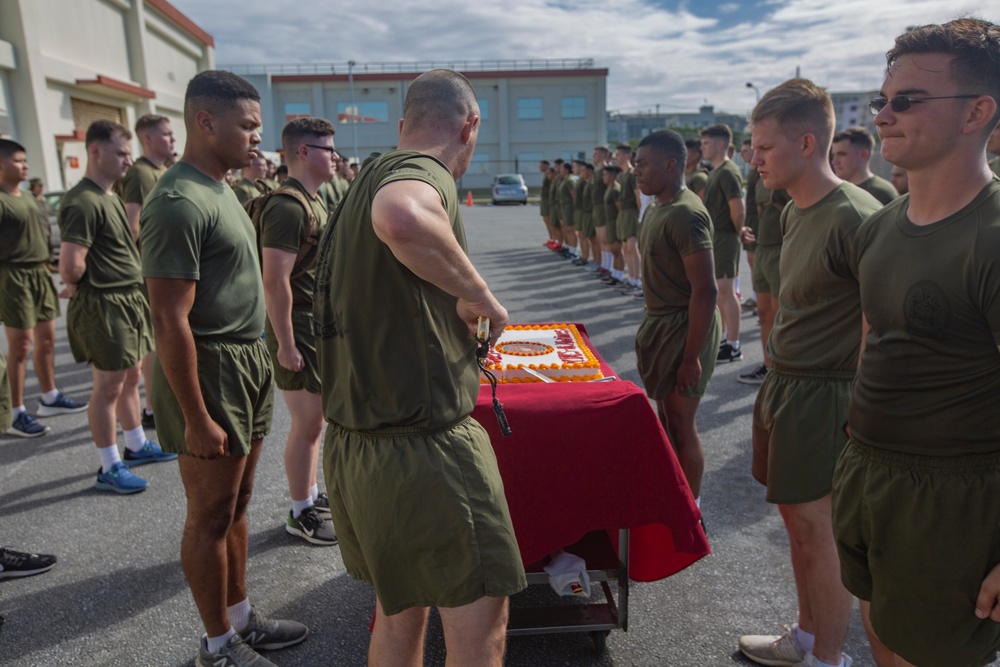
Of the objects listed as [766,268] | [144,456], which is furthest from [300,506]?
[766,268]

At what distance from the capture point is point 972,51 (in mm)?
1698

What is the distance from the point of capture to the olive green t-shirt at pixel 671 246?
11.2ft

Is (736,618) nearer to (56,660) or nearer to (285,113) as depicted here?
(56,660)

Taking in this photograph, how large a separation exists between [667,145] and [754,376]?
11.6 feet

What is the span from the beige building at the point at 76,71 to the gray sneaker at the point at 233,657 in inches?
723

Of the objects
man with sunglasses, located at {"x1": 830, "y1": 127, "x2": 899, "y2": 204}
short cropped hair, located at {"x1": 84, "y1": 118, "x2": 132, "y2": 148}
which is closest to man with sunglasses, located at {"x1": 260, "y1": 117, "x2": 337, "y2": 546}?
short cropped hair, located at {"x1": 84, "y1": 118, "x2": 132, "y2": 148}

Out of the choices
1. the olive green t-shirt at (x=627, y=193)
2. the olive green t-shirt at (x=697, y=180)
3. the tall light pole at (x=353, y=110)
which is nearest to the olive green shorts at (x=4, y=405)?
the olive green t-shirt at (x=697, y=180)

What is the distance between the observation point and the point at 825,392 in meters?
2.46

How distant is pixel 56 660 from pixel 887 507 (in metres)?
3.19

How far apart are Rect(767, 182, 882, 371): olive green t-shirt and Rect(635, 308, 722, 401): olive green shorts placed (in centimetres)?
97

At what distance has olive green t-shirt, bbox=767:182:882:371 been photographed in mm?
2361

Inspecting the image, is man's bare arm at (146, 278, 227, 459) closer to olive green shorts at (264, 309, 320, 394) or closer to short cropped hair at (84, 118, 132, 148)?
olive green shorts at (264, 309, 320, 394)

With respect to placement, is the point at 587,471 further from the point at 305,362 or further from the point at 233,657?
the point at 305,362

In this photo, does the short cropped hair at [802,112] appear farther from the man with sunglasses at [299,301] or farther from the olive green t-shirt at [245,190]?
the olive green t-shirt at [245,190]
